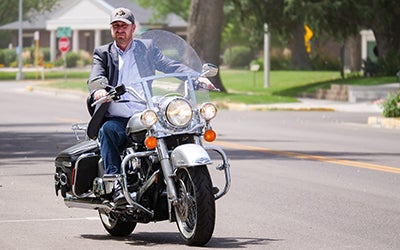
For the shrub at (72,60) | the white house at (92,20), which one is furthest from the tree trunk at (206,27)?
the white house at (92,20)

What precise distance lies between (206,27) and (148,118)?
33687 millimetres

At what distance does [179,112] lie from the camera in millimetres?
9789

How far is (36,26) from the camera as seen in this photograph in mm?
106875

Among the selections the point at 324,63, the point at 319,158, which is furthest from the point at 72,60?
the point at 319,158

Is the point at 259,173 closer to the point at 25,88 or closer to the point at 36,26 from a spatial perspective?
the point at 25,88

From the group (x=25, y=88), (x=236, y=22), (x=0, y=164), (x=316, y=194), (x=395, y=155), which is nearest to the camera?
(x=316, y=194)

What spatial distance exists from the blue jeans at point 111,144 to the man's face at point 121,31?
2.37 ft

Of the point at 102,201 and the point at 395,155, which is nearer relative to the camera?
the point at 102,201

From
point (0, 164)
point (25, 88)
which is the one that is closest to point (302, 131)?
point (0, 164)

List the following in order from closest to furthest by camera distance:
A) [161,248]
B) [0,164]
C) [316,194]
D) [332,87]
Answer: [161,248], [316,194], [0,164], [332,87]

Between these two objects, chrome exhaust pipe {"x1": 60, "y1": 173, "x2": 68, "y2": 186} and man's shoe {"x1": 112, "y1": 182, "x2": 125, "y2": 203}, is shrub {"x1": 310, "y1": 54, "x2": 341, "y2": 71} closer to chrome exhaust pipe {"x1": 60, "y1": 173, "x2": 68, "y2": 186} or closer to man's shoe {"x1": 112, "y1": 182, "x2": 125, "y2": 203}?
chrome exhaust pipe {"x1": 60, "y1": 173, "x2": 68, "y2": 186}

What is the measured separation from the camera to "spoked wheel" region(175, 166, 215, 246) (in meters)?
9.44

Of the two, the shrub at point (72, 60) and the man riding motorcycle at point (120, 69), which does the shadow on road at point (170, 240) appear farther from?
the shrub at point (72, 60)

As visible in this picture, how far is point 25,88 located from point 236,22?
31897 mm
